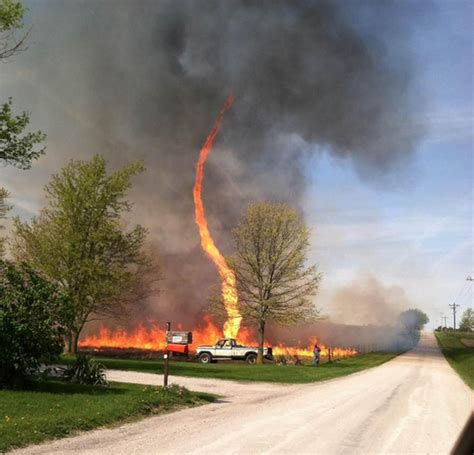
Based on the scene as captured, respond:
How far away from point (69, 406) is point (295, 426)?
576 centimetres

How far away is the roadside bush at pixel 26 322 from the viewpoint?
15039 millimetres

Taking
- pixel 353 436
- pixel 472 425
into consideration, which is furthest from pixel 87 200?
pixel 472 425

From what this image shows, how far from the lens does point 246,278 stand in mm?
40844

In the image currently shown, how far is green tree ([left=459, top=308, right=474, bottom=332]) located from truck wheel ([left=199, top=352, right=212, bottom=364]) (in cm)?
15384

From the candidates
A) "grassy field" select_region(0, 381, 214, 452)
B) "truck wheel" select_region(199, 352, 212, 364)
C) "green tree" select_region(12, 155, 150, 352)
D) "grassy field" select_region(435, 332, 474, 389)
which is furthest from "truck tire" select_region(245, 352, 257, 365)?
"grassy field" select_region(0, 381, 214, 452)

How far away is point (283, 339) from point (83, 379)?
48.6 m

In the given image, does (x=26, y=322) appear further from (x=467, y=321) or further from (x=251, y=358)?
(x=467, y=321)

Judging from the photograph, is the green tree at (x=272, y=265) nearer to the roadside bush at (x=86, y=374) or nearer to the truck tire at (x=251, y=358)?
the truck tire at (x=251, y=358)

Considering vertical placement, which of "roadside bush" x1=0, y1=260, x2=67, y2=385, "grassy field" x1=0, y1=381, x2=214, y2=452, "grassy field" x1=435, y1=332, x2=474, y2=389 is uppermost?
"roadside bush" x1=0, y1=260, x2=67, y2=385

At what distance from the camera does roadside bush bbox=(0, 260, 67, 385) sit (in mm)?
15039

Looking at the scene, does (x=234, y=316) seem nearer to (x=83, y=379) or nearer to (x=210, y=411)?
(x=83, y=379)

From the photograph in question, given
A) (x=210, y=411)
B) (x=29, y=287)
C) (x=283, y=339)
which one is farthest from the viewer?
(x=283, y=339)

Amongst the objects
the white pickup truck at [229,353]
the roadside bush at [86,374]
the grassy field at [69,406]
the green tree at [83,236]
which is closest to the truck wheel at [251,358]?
the white pickup truck at [229,353]

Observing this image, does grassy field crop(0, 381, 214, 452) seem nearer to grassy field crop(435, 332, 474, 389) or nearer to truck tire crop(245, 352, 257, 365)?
grassy field crop(435, 332, 474, 389)
